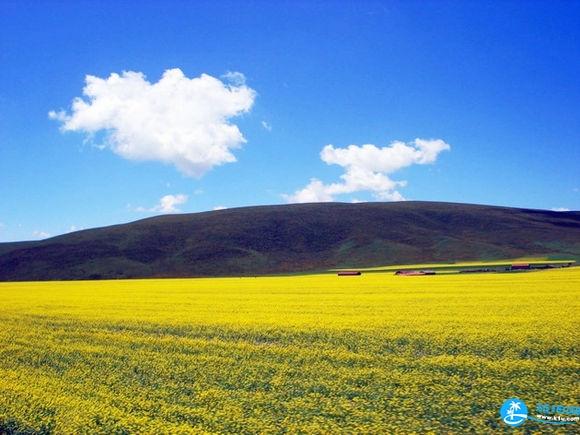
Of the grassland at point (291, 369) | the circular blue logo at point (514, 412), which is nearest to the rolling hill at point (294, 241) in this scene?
the grassland at point (291, 369)

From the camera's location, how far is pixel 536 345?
14773 millimetres

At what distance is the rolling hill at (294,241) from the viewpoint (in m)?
98.5

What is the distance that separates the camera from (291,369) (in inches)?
541

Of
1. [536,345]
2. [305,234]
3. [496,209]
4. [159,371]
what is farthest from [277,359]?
[496,209]

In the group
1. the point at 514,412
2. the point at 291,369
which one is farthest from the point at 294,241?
the point at 514,412

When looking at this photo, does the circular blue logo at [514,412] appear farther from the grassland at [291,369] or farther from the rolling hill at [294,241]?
the rolling hill at [294,241]

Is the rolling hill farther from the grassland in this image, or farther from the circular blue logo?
the circular blue logo

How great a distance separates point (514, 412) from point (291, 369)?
19.6 feet

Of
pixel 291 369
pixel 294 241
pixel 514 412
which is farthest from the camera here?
pixel 294 241

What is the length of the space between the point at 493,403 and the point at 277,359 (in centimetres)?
654

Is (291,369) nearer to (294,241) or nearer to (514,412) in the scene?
(514,412)

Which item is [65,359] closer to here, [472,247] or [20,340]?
[20,340]

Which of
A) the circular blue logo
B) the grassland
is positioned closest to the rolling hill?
the grassland

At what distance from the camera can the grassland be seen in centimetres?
1016
